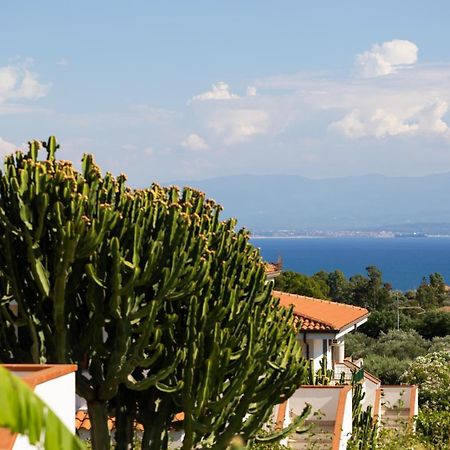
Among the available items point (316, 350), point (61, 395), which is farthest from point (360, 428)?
point (61, 395)

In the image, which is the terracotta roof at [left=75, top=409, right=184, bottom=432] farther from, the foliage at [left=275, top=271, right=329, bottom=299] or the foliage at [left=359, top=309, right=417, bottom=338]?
the foliage at [left=275, top=271, right=329, bottom=299]

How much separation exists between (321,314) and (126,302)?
19.4 metres

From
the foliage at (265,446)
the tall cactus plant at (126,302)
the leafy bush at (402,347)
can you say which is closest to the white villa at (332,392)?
the foliage at (265,446)

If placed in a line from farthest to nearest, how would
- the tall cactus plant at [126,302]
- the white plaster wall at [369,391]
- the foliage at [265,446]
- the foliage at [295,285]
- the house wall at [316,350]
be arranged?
the foliage at [295,285] → the house wall at [316,350] → the white plaster wall at [369,391] → the foliage at [265,446] → the tall cactus plant at [126,302]

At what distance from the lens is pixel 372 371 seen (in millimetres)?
40469

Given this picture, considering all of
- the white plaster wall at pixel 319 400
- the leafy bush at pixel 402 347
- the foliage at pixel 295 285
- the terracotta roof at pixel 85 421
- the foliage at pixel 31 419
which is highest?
the foliage at pixel 295 285

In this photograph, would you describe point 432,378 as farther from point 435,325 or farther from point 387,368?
point 435,325

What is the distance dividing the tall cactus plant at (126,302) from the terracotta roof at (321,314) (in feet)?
41.7

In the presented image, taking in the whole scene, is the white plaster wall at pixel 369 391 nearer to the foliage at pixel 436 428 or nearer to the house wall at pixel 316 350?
the house wall at pixel 316 350

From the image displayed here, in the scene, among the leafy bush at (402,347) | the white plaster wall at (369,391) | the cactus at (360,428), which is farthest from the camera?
the leafy bush at (402,347)

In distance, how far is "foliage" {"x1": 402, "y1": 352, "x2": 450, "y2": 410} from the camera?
31742mm

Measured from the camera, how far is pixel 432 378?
33.5 m

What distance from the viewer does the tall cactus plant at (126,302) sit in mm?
13359

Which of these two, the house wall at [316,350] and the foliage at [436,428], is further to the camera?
the house wall at [316,350]
